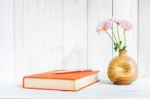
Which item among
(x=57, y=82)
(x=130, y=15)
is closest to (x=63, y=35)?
(x=130, y=15)

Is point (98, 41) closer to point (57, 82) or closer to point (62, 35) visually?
point (62, 35)

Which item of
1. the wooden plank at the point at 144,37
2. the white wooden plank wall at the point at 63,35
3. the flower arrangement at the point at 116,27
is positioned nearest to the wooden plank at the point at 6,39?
the white wooden plank wall at the point at 63,35

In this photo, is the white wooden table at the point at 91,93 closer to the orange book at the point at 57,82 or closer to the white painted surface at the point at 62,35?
the orange book at the point at 57,82

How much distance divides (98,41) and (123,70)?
0.26 m

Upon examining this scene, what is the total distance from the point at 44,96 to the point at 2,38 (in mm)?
446

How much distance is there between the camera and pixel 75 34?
1154 mm

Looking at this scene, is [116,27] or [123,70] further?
[116,27]

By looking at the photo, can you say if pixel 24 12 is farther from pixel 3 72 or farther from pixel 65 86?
pixel 65 86

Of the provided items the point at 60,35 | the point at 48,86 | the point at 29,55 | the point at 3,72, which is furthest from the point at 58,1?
the point at 48,86

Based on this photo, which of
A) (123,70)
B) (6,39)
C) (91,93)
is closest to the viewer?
(91,93)

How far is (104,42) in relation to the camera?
114cm

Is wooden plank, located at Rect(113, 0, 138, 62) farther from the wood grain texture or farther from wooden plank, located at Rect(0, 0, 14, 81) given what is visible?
Answer: wooden plank, located at Rect(0, 0, 14, 81)

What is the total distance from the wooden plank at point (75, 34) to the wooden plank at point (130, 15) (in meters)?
0.13

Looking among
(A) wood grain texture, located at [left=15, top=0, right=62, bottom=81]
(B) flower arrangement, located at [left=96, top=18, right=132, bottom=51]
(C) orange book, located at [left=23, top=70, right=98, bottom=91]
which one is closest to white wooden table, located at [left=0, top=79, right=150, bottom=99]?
(C) orange book, located at [left=23, top=70, right=98, bottom=91]
